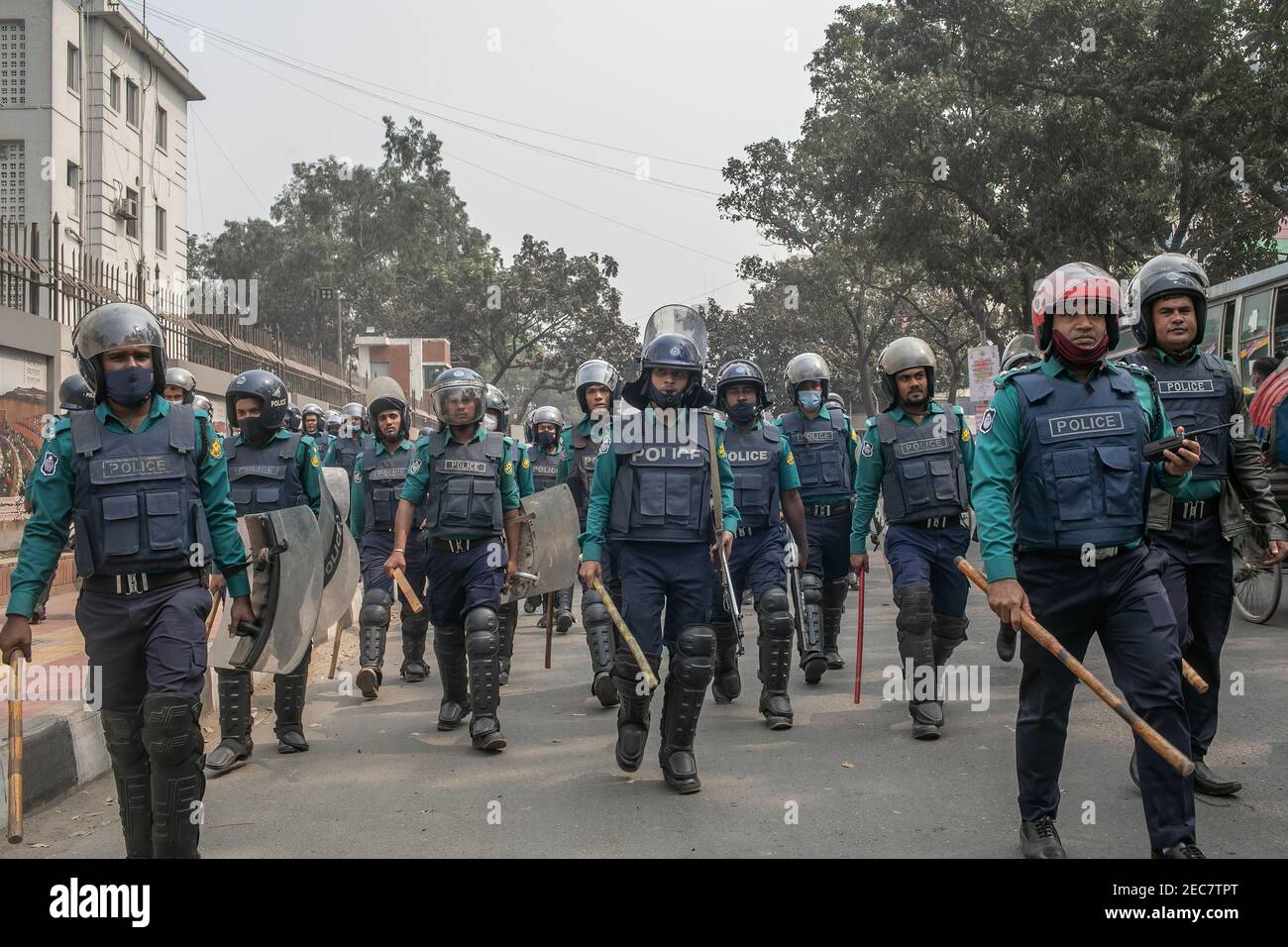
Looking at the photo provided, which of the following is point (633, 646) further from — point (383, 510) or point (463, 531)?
point (383, 510)

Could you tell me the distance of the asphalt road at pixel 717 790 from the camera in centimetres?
469

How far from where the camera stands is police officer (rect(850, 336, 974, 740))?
21.6ft

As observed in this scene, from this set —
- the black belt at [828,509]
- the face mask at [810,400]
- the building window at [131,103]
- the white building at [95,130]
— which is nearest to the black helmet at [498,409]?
the face mask at [810,400]

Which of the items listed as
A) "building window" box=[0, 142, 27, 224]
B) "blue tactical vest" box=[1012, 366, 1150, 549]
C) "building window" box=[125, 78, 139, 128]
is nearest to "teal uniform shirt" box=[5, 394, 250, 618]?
"blue tactical vest" box=[1012, 366, 1150, 549]

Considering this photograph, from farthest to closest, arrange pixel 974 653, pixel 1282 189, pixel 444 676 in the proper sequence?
pixel 1282 189, pixel 974 653, pixel 444 676

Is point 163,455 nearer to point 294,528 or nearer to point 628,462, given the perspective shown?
point 294,528

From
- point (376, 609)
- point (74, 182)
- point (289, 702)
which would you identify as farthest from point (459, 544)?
point (74, 182)

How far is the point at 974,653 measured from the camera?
8852 mm

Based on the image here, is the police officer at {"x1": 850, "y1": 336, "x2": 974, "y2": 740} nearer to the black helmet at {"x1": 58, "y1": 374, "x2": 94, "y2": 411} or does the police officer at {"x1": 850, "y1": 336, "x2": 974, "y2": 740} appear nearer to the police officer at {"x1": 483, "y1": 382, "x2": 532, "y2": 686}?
the police officer at {"x1": 483, "y1": 382, "x2": 532, "y2": 686}

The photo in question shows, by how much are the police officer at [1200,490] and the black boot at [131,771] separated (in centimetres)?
376

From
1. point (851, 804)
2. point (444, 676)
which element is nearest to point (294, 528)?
point (444, 676)

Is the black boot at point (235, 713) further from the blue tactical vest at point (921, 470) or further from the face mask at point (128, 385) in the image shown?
the blue tactical vest at point (921, 470)

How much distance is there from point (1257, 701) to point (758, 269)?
30620 mm

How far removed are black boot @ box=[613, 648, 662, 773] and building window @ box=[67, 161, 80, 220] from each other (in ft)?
85.0
